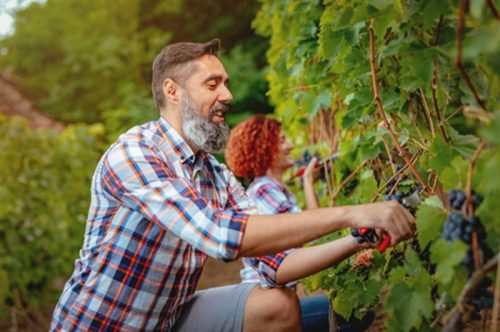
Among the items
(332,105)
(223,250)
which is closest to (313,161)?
(332,105)

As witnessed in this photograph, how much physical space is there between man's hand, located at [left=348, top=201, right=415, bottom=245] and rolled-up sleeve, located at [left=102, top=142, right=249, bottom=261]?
34 cm

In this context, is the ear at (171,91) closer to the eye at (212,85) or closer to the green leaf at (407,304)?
the eye at (212,85)

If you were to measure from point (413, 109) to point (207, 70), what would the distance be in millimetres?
892

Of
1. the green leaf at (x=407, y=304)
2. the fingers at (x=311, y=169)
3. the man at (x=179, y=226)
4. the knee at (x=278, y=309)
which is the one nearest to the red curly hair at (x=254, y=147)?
the fingers at (x=311, y=169)

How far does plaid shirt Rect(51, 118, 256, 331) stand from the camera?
1.75 m

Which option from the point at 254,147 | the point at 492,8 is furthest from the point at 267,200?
the point at 492,8

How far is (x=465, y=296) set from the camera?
114 centimetres

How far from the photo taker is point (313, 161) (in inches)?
127

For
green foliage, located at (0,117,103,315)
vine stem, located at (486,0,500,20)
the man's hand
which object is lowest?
green foliage, located at (0,117,103,315)

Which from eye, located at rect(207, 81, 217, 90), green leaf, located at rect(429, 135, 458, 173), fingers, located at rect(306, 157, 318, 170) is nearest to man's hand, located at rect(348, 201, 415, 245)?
green leaf, located at rect(429, 135, 458, 173)

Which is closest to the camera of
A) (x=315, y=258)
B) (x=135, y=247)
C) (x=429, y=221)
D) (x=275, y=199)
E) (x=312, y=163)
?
(x=429, y=221)

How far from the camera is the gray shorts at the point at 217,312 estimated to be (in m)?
2.18

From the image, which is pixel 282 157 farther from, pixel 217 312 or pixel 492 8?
pixel 492 8

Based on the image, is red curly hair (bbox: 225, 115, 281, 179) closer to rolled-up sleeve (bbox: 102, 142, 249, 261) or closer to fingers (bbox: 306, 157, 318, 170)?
fingers (bbox: 306, 157, 318, 170)
